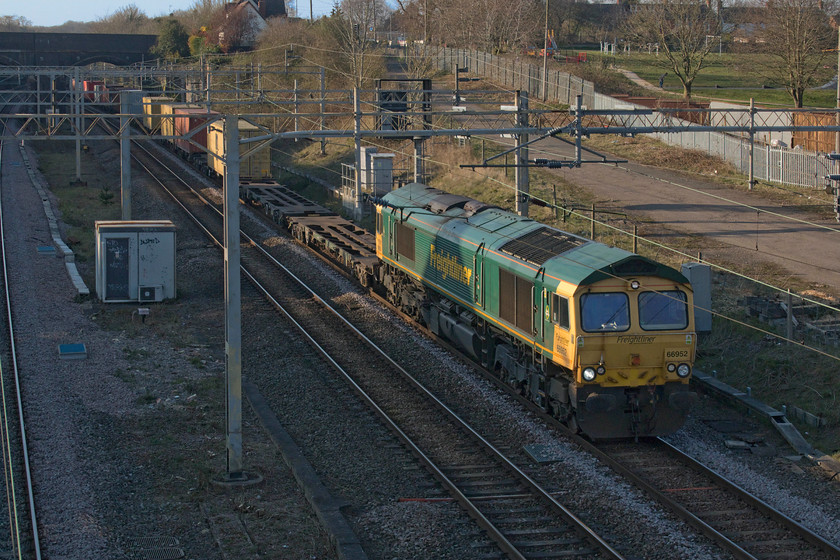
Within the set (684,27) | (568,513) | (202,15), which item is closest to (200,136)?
(684,27)

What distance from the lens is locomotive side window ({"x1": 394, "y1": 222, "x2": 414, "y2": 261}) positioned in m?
21.3

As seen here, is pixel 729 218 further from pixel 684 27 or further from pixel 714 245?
pixel 684 27

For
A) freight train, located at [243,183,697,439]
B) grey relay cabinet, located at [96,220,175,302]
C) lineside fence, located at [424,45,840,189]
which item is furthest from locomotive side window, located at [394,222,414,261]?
lineside fence, located at [424,45,840,189]

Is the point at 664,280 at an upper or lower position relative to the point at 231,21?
lower

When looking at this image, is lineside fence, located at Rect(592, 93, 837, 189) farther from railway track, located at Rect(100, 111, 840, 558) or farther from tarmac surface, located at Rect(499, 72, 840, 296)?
railway track, located at Rect(100, 111, 840, 558)

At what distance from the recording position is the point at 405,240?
71.3 feet

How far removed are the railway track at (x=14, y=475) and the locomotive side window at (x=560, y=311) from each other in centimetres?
767

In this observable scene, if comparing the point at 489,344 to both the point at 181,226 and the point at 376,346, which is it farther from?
the point at 181,226

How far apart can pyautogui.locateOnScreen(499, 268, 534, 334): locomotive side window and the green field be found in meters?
36.5

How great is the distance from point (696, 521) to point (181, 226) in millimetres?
28095

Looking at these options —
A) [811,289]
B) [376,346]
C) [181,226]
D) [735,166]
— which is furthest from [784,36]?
[376,346]

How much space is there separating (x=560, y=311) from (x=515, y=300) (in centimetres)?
182

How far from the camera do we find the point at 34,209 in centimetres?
3872

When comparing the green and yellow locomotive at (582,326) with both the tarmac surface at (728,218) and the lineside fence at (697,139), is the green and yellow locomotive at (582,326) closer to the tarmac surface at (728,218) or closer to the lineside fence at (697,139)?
the tarmac surface at (728,218)
